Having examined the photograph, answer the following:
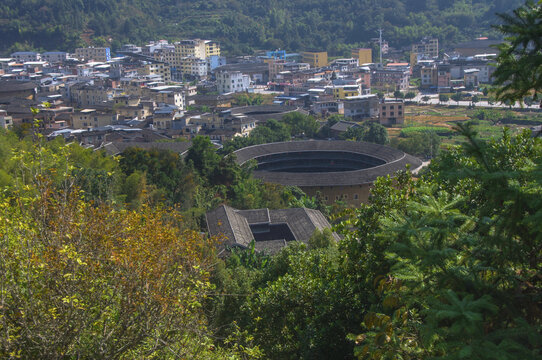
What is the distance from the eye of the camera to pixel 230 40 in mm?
61812

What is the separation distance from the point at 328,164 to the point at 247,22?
43024 millimetres

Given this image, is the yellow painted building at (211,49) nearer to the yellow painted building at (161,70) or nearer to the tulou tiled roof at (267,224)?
the yellow painted building at (161,70)

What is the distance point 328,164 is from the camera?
25.3 m

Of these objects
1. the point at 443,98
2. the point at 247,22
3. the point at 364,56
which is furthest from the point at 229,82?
the point at 247,22

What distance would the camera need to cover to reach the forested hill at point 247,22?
187 ft

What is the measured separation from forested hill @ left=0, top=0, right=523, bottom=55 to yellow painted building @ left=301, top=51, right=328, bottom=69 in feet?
13.5

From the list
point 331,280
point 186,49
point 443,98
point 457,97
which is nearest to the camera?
point 331,280

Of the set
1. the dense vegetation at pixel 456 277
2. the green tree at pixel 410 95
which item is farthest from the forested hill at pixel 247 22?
the dense vegetation at pixel 456 277

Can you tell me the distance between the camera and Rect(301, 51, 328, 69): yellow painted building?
2136 inches

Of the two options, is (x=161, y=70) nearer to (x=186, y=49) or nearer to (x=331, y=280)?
(x=186, y=49)

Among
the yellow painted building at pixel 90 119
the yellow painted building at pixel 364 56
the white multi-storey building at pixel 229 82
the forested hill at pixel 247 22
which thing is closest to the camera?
the yellow painted building at pixel 90 119

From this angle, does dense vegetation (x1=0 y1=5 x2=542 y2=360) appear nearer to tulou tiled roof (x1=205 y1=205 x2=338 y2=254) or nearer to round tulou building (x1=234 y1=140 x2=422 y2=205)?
Result: tulou tiled roof (x1=205 y1=205 x2=338 y2=254)

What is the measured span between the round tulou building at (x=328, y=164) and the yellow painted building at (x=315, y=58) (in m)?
→ 29.8

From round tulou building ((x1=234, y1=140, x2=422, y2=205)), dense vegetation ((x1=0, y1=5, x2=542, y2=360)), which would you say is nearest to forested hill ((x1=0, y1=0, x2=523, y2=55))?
round tulou building ((x1=234, y1=140, x2=422, y2=205))
